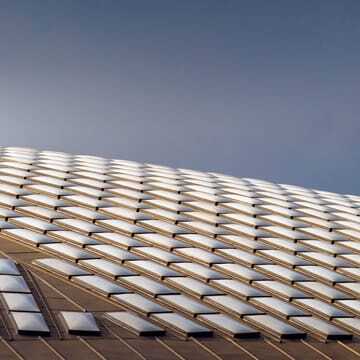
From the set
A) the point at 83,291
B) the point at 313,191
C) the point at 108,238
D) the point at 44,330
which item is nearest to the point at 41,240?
the point at 108,238

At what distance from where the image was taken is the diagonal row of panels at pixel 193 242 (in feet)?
111

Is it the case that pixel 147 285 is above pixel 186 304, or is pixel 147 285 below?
above

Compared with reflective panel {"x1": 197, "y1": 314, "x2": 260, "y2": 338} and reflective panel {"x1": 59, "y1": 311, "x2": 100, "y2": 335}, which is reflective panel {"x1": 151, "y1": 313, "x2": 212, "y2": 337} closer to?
reflective panel {"x1": 197, "y1": 314, "x2": 260, "y2": 338}

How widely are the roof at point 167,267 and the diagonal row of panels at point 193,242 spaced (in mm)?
79

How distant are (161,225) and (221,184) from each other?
13.7 metres

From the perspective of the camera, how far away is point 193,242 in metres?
41.9

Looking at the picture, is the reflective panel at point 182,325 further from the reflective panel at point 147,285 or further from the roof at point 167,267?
the reflective panel at point 147,285

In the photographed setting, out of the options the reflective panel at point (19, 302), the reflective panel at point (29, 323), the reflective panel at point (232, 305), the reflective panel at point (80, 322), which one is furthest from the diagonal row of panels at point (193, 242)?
the reflective panel at point (29, 323)

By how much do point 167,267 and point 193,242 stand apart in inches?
176

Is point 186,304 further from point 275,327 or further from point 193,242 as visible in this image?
point 193,242

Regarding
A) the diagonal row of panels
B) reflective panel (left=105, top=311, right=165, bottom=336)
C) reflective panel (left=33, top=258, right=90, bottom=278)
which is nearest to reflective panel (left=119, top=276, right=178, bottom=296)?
the diagonal row of panels

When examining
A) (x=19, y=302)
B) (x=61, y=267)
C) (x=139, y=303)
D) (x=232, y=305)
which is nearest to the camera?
(x=19, y=302)

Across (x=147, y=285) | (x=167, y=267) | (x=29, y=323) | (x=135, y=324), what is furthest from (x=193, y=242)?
(x=29, y=323)

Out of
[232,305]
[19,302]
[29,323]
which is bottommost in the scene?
[29,323]
